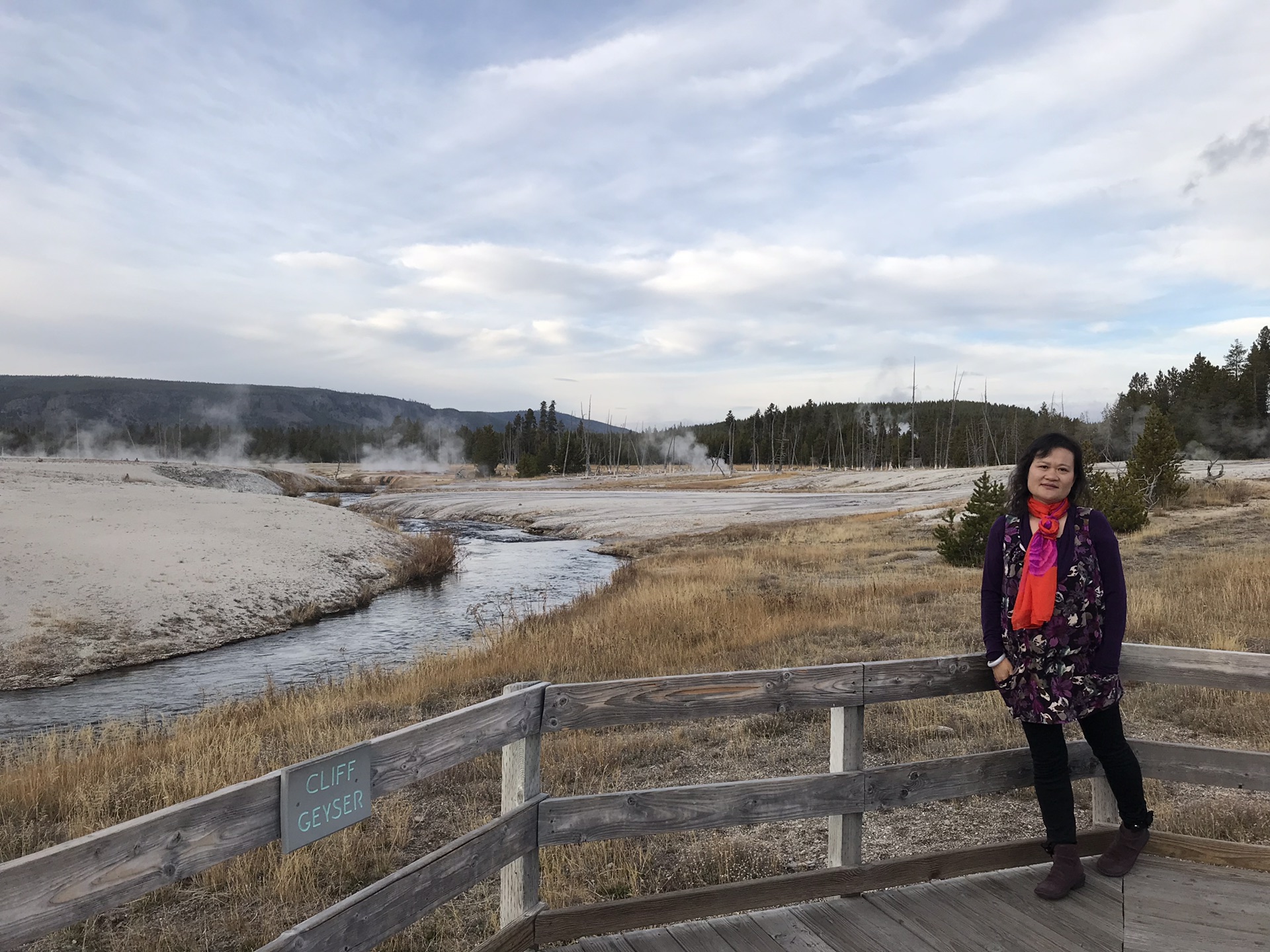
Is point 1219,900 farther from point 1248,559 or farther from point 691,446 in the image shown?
point 691,446

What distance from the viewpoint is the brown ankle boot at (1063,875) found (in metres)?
4.19

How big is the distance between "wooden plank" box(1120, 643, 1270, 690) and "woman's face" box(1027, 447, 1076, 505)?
976 millimetres

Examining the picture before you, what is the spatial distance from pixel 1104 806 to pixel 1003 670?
4.33 feet

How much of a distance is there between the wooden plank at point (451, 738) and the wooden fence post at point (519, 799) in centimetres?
9

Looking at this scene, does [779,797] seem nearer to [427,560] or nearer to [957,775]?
[957,775]

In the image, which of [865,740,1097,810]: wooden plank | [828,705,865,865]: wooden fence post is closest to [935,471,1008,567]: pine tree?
[865,740,1097,810]: wooden plank

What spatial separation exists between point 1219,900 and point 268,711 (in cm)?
1023

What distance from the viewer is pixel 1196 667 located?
4.52 m

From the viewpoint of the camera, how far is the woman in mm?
4121

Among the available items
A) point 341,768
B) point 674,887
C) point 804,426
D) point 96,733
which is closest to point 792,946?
point 674,887

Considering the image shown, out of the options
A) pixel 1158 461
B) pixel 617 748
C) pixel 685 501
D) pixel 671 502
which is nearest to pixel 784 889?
pixel 617 748

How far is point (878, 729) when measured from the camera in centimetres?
848

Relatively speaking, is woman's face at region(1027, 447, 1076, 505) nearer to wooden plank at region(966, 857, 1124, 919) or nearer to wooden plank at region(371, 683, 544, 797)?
wooden plank at region(966, 857, 1124, 919)

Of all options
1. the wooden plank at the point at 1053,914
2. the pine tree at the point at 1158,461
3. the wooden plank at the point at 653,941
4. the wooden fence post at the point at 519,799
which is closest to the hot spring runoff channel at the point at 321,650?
the wooden fence post at the point at 519,799
